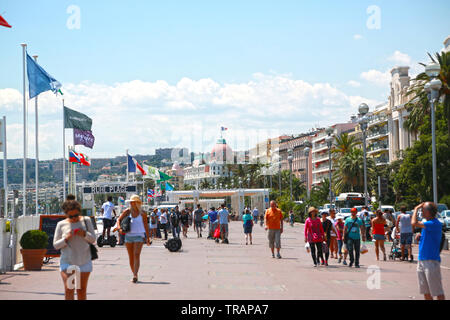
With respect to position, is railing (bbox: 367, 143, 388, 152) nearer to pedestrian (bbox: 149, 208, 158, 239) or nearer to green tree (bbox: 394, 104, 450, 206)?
green tree (bbox: 394, 104, 450, 206)

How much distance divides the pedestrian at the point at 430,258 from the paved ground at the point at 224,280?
97.3 inches

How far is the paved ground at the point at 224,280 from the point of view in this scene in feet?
40.2

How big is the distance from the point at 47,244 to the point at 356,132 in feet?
358

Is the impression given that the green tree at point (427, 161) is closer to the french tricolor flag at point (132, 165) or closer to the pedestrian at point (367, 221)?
the french tricolor flag at point (132, 165)

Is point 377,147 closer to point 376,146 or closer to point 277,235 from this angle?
point 376,146

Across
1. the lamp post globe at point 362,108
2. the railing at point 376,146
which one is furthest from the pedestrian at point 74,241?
the railing at point 376,146

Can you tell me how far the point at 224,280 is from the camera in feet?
48.6

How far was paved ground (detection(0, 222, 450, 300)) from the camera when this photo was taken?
1227cm

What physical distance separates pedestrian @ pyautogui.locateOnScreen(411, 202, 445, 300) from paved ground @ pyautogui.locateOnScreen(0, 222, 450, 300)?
2.47 metres

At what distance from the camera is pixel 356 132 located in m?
123

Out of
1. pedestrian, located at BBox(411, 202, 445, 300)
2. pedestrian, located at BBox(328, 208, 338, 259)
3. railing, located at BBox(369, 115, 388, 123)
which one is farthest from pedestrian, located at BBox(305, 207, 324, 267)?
railing, located at BBox(369, 115, 388, 123)
